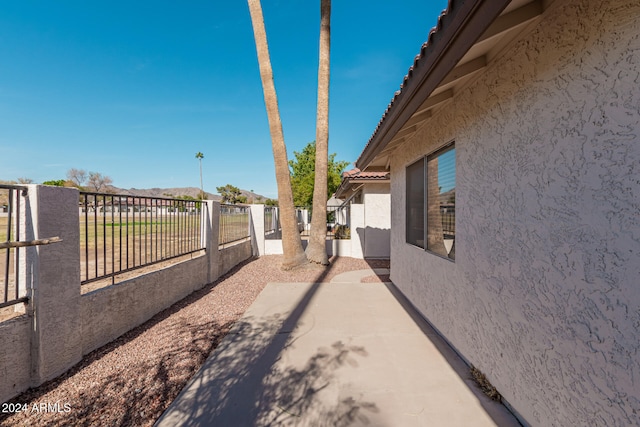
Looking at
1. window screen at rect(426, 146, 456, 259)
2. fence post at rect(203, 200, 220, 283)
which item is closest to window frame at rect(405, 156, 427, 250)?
window screen at rect(426, 146, 456, 259)

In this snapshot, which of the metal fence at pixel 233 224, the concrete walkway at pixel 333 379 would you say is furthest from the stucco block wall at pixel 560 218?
the metal fence at pixel 233 224

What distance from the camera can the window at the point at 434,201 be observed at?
12.6 feet

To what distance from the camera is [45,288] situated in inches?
117

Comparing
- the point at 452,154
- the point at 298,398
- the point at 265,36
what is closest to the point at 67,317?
the point at 298,398

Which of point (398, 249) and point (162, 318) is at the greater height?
point (398, 249)

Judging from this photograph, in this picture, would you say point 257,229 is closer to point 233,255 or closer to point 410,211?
point 233,255

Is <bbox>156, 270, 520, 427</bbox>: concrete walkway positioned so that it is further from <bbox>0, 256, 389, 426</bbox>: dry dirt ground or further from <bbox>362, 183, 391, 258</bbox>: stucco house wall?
<bbox>362, 183, 391, 258</bbox>: stucco house wall

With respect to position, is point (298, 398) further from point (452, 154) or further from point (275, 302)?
point (452, 154)

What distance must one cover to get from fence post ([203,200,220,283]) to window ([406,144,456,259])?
5.05m

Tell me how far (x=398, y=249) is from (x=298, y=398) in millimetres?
4347

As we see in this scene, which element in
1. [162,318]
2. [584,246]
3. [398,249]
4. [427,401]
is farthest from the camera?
[398,249]

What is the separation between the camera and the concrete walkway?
248 centimetres

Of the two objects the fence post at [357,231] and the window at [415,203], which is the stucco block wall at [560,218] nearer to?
the window at [415,203]

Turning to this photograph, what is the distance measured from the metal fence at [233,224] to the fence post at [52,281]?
4.63 metres
